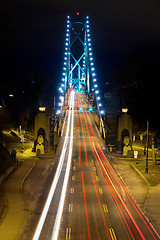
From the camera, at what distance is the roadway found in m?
14.3

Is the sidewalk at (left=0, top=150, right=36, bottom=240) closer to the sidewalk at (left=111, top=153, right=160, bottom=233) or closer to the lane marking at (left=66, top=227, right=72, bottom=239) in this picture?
the lane marking at (left=66, top=227, right=72, bottom=239)

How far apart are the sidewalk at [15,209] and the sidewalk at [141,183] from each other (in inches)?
276

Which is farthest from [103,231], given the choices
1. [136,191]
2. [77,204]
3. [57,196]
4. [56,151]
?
[56,151]

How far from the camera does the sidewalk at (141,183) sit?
17.8 metres

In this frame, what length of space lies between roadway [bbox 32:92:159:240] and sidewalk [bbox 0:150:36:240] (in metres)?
1.01

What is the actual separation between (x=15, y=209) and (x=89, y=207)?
449 centimetres

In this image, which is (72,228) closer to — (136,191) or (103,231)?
(103,231)

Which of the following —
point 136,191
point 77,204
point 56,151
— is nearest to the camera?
point 77,204

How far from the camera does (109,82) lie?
124 metres

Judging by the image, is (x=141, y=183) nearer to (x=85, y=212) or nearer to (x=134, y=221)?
(x=85, y=212)

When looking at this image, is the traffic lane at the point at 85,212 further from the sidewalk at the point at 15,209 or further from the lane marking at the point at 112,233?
the sidewalk at the point at 15,209

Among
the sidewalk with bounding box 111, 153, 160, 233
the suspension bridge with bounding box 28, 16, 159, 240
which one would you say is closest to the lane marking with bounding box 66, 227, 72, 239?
the suspension bridge with bounding box 28, 16, 159, 240

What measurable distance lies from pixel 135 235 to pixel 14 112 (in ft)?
178

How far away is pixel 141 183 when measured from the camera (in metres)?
24.5
